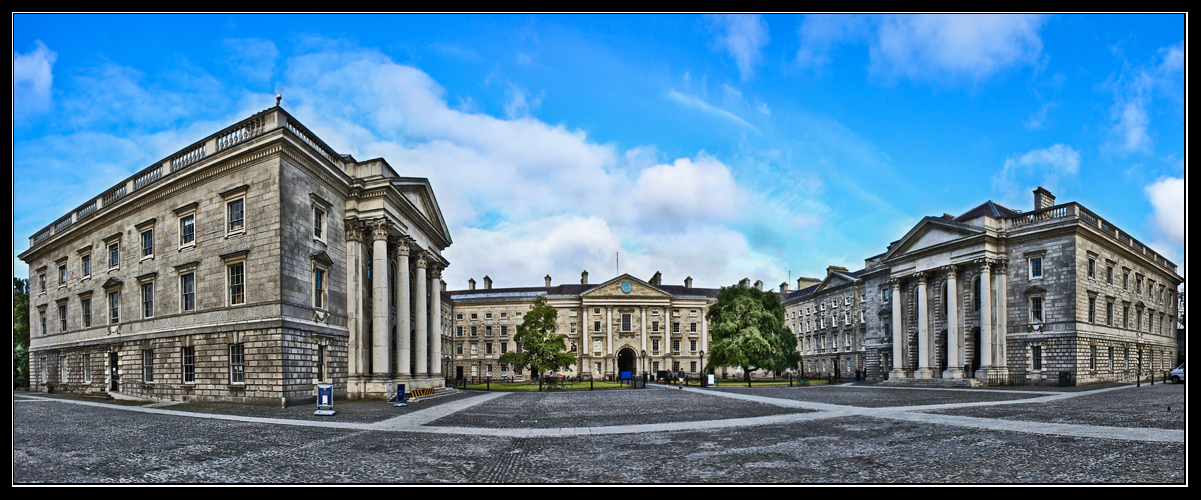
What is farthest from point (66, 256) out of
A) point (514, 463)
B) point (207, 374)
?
point (514, 463)

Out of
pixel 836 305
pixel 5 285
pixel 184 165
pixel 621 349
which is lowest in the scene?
pixel 621 349

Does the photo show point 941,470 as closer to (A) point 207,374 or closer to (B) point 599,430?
(B) point 599,430

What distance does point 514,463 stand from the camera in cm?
1140

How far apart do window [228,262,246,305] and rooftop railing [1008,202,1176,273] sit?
46.9 m

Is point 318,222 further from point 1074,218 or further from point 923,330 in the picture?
point 1074,218

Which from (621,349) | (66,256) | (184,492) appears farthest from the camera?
(621,349)

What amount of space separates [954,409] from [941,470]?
14015mm

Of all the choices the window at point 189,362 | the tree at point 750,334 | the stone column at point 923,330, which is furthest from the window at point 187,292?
the stone column at point 923,330

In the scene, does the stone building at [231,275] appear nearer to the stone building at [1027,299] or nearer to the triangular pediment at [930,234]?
the triangular pediment at [930,234]

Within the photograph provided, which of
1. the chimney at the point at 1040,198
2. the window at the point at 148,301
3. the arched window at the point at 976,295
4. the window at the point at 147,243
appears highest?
the chimney at the point at 1040,198

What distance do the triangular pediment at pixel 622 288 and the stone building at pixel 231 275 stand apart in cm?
6114

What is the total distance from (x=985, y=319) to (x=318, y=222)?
4239cm

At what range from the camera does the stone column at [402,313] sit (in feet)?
118

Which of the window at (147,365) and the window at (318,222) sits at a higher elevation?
the window at (318,222)
